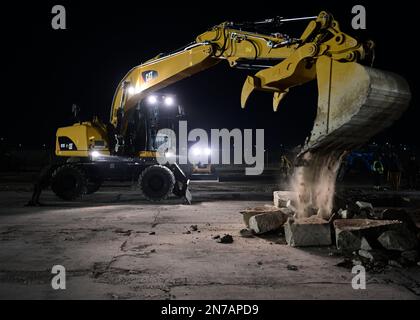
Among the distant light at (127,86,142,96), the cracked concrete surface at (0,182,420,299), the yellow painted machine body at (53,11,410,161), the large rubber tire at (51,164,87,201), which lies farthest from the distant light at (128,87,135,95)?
the cracked concrete surface at (0,182,420,299)

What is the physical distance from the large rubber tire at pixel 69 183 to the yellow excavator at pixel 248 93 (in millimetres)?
31

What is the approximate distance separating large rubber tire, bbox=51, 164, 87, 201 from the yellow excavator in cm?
3

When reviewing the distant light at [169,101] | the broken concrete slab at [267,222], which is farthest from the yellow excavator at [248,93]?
the broken concrete slab at [267,222]

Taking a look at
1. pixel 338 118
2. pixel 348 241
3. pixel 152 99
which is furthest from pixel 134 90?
pixel 348 241

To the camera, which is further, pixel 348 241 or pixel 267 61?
pixel 267 61

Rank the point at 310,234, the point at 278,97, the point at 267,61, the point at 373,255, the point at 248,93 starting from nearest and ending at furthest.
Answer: the point at 373,255 < the point at 310,234 < the point at 248,93 < the point at 278,97 < the point at 267,61

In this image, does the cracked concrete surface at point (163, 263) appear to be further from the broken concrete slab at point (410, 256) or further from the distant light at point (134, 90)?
the distant light at point (134, 90)

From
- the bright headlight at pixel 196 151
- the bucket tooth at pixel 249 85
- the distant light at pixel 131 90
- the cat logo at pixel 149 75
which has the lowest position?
the bright headlight at pixel 196 151

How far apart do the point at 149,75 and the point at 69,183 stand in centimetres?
436

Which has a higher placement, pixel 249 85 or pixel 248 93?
pixel 249 85

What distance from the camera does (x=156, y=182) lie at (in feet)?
46.0

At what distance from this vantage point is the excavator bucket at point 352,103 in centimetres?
677

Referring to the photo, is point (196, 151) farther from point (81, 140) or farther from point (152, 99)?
point (81, 140)
